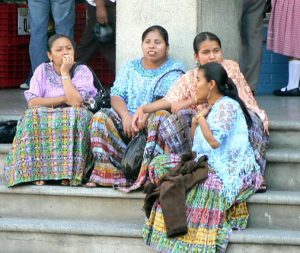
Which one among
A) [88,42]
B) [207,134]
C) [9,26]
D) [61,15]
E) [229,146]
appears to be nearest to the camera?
[207,134]

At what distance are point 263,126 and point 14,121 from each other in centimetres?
204

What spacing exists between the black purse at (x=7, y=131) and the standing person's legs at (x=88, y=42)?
213 centimetres

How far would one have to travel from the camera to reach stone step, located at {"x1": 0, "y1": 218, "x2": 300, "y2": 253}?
7.32 metres

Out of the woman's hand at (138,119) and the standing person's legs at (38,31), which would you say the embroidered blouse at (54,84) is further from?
the standing person's legs at (38,31)

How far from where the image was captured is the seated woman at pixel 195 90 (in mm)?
7934

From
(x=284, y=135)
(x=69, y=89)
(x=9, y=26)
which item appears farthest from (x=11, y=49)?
(x=284, y=135)

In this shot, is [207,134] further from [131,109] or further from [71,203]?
[71,203]

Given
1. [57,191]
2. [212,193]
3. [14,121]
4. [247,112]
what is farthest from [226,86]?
[14,121]

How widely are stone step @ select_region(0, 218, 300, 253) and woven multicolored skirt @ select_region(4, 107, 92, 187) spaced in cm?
34

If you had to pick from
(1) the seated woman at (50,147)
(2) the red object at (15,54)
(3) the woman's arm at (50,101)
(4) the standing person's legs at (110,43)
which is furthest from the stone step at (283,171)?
(2) the red object at (15,54)

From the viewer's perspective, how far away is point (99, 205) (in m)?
7.91

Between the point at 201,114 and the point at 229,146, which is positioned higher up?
the point at 201,114

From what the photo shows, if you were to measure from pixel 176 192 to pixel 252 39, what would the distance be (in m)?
3.26

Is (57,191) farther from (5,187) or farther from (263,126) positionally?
(263,126)
